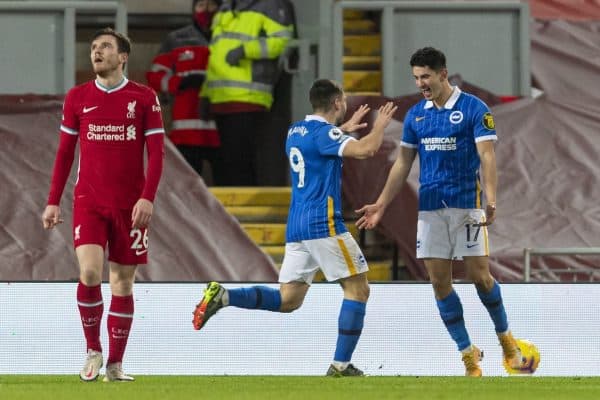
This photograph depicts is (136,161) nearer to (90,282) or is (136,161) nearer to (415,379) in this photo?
(90,282)

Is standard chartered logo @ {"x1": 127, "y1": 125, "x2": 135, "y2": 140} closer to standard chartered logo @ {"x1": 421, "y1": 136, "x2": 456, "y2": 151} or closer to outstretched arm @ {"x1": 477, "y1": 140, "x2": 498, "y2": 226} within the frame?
standard chartered logo @ {"x1": 421, "y1": 136, "x2": 456, "y2": 151}

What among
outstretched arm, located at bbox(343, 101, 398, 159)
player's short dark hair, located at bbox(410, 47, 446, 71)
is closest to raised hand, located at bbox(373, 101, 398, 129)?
outstretched arm, located at bbox(343, 101, 398, 159)

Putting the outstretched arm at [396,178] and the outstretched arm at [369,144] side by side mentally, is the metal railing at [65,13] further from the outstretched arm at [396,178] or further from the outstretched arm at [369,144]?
the outstretched arm at [369,144]

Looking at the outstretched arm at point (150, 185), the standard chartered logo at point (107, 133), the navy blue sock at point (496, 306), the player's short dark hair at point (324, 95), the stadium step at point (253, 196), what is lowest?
the navy blue sock at point (496, 306)

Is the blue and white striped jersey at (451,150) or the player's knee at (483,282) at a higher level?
the blue and white striped jersey at (451,150)

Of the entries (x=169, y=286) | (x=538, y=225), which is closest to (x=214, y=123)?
(x=538, y=225)

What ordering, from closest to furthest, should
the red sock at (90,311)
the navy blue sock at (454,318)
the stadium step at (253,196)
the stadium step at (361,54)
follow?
the red sock at (90,311) < the navy blue sock at (454,318) < the stadium step at (253,196) < the stadium step at (361,54)

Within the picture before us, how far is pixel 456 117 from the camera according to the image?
9328mm

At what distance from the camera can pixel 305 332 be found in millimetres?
10445

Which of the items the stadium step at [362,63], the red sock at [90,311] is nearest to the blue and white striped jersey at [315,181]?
the red sock at [90,311]

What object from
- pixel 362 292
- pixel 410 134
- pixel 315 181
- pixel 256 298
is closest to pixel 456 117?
pixel 410 134

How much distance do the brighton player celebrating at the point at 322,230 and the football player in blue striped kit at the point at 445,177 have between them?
9.6 inches

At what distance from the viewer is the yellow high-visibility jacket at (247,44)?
1438cm

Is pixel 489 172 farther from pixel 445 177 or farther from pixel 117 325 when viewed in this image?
pixel 117 325
